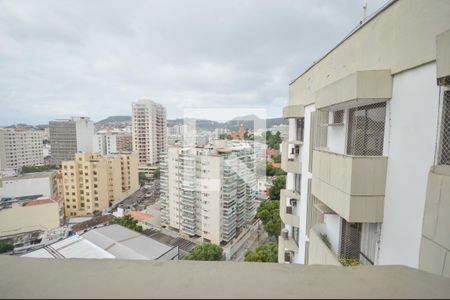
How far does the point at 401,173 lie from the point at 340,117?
1504 millimetres

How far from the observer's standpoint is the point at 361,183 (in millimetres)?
2193

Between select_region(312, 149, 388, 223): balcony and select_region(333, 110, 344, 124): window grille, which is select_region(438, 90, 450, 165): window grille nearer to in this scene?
→ select_region(312, 149, 388, 223): balcony

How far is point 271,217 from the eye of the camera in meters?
15.5

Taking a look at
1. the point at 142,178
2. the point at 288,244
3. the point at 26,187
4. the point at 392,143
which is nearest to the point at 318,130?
the point at 392,143

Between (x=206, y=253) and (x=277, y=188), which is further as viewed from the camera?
A: (x=277, y=188)

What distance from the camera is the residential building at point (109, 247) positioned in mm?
9094

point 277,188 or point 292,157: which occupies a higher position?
point 292,157

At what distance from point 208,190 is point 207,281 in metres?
17.4

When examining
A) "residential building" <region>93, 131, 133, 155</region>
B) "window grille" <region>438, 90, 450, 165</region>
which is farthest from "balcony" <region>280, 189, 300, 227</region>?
"residential building" <region>93, 131, 133, 155</region>

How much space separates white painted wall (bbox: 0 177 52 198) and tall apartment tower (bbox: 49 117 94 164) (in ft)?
67.3

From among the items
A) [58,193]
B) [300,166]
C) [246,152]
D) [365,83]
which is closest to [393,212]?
[365,83]

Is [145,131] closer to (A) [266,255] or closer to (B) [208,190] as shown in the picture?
(B) [208,190]

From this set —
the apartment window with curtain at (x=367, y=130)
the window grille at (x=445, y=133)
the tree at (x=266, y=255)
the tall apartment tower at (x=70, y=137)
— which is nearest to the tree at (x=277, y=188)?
the tree at (x=266, y=255)

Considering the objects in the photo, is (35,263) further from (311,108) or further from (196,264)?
(311,108)
